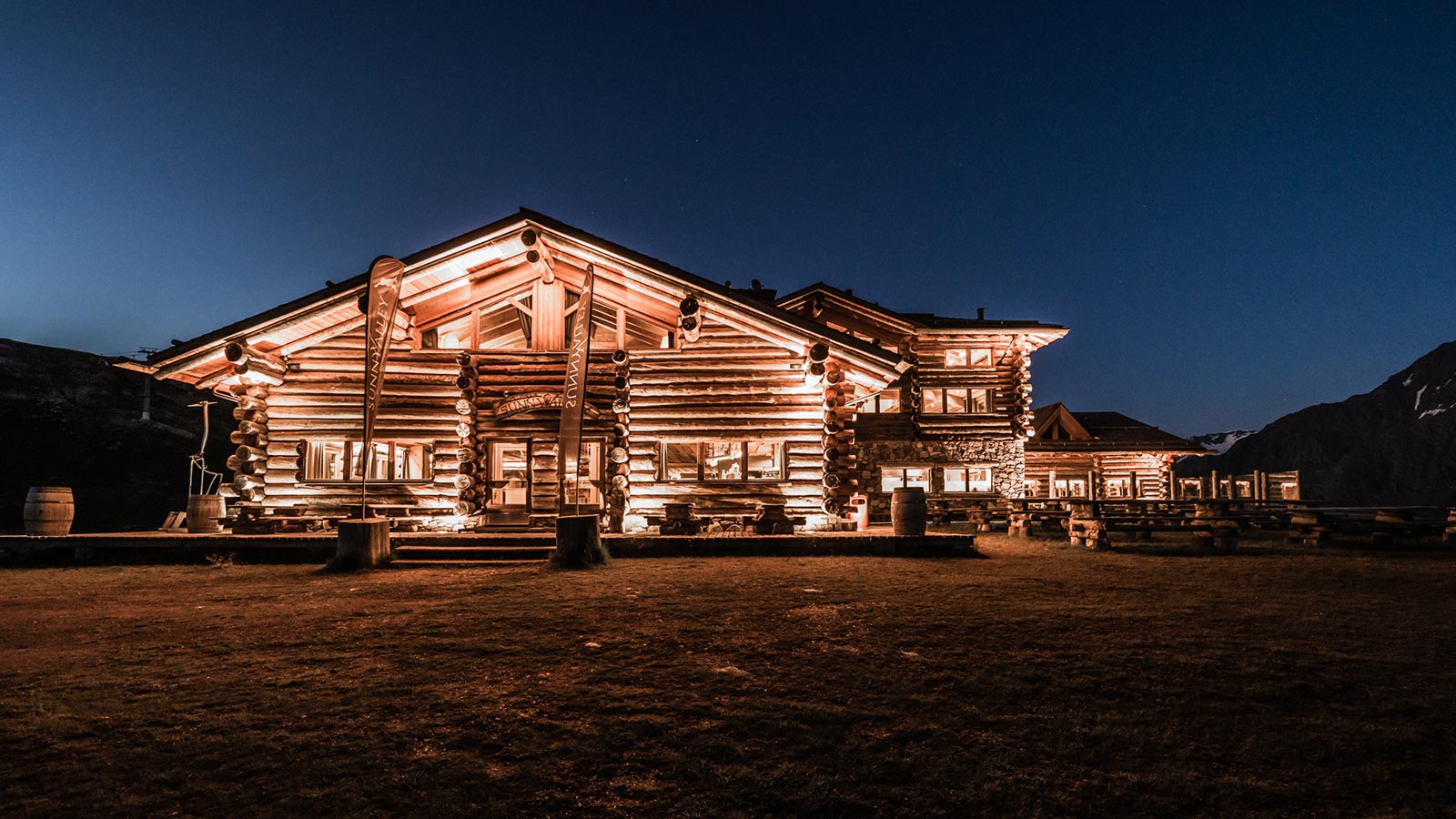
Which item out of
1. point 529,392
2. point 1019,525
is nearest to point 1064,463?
point 1019,525

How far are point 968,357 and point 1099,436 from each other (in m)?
12.4

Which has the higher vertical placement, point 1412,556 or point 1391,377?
point 1391,377

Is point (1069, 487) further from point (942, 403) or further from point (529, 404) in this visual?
point (529, 404)

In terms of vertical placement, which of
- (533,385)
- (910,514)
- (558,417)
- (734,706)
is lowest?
(734,706)

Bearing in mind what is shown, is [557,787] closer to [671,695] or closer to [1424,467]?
[671,695]

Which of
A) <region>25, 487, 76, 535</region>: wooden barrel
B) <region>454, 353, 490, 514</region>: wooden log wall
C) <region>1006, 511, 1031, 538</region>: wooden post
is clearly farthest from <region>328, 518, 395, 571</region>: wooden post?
<region>1006, 511, 1031, 538</region>: wooden post

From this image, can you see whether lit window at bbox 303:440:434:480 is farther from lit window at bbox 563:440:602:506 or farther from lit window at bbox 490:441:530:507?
lit window at bbox 563:440:602:506

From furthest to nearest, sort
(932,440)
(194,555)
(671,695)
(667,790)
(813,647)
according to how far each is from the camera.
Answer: (932,440)
(194,555)
(813,647)
(671,695)
(667,790)

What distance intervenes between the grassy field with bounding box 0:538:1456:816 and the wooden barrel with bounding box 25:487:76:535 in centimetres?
661

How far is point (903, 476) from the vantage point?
27359mm

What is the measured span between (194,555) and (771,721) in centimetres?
1307

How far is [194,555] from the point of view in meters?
12.3

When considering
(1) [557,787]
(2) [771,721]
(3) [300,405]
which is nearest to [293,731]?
(1) [557,787]

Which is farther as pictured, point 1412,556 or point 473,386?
point 473,386
